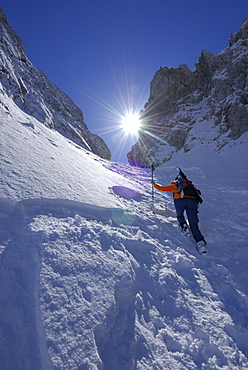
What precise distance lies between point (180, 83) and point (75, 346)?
61.7 m

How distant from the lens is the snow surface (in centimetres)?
157

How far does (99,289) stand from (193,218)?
11.2ft

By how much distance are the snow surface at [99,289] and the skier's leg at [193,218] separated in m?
0.41

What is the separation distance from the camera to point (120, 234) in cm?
325

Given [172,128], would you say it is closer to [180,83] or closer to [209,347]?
[180,83]

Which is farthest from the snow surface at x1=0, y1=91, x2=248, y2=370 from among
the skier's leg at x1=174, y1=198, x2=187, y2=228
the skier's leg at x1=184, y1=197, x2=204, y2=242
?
the skier's leg at x1=174, y1=198, x2=187, y2=228

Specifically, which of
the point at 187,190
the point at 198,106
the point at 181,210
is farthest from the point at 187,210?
the point at 198,106

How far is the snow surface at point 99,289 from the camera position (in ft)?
5.14

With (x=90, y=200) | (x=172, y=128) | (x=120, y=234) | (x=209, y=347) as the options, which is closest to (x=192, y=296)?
(x=209, y=347)

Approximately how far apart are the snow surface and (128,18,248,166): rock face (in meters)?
30.0

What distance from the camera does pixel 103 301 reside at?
6.38ft

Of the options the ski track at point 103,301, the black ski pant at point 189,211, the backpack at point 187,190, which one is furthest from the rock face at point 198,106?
the ski track at point 103,301

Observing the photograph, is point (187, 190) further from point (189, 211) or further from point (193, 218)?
point (193, 218)

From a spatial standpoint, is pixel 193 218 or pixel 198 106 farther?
pixel 198 106
